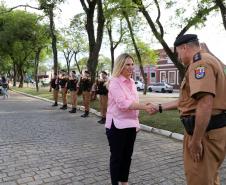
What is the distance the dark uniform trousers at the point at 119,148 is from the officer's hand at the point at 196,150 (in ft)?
5.21

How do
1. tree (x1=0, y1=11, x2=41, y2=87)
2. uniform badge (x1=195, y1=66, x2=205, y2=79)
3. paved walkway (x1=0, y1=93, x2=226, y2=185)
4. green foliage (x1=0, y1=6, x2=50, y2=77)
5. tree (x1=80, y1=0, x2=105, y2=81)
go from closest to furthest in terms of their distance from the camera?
uniform badge (x1=195, y1=66, x2=205, y2=79), paved walkway (x1=0, y1=93, x2=226, y2=185), tree (x1=80, y1=0, x2=105, y2=81), green foliage (x1=0, y1=6, x2=50, y2=77), tree (x1=0, y1=11, x2=41, y2=87)

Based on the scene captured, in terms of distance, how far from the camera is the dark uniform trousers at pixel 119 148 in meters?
4.85

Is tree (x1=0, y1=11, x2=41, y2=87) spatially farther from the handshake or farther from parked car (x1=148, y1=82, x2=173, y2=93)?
the handshake

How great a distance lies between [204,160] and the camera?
3.33m

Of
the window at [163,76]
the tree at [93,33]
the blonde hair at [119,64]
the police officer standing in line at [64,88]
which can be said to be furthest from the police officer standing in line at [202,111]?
the window at [163,76]

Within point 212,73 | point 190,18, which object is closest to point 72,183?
point 212,73

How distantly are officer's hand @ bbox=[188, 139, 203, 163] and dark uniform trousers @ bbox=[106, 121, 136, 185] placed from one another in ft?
5.21

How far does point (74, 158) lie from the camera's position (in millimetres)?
7094

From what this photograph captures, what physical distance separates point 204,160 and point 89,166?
3.43 meters

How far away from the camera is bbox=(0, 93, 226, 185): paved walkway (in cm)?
574

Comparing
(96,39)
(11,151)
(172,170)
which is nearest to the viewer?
(172,170)

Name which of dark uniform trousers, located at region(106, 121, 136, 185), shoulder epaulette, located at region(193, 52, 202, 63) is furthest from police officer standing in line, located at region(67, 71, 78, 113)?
shoulder epaulette, located at region(193, 52, 202, 63)

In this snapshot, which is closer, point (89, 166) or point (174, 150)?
point (89, 166)

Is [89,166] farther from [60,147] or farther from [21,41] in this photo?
[21,41]
